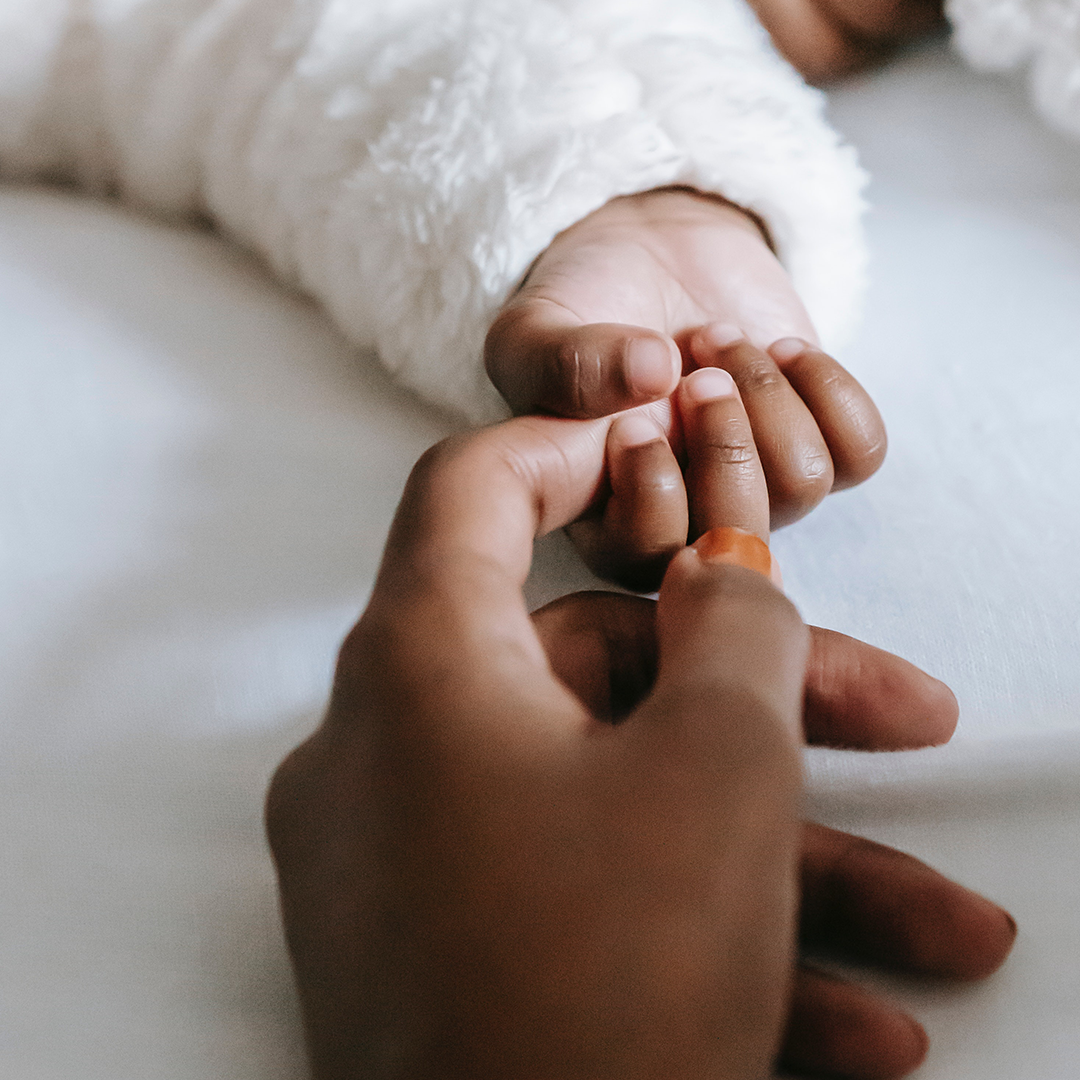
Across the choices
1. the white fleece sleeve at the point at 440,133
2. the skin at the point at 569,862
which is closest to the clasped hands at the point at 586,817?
the skin at the point at 569,862

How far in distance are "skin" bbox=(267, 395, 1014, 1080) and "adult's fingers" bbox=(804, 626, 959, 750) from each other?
35mm

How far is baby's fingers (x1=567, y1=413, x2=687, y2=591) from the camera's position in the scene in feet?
1.01

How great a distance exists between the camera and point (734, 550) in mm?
276

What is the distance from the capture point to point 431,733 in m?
0.18

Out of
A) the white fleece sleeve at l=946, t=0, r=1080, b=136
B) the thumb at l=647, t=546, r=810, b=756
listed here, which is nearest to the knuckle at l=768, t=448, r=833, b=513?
the thumb at l=647, t=546, r=810, b=756

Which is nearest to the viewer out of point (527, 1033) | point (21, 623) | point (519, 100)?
point (527, 1033)

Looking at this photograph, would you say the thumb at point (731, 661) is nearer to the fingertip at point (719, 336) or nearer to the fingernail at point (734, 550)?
the fingernail at point (734, 550)

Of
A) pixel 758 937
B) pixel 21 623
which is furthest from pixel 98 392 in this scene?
pixel 758 937

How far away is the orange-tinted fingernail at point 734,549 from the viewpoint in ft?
0.89

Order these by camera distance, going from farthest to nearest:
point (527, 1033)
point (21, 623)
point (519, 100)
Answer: point (519, 100)
point (21, 623)
point (527, 1033)

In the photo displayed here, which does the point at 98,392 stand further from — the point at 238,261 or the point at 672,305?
the point at 672,305

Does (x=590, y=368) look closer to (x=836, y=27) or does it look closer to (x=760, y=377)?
A: (x=760, y=377)

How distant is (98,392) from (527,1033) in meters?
0.34

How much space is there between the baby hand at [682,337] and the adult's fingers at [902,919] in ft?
0.49
